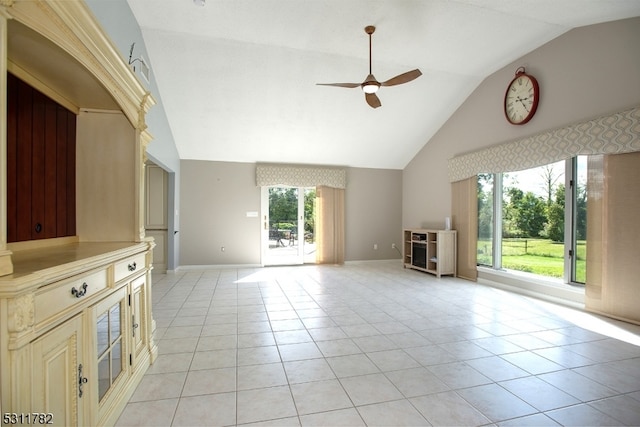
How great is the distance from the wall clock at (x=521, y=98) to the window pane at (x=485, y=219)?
1068mm

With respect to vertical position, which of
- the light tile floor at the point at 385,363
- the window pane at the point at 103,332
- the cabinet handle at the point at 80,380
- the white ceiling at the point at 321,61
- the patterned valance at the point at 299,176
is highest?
the white ceiling at the point at 321,61

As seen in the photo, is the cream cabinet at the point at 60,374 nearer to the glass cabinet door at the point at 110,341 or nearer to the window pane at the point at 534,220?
the glass cabinet door at the point at 110,341

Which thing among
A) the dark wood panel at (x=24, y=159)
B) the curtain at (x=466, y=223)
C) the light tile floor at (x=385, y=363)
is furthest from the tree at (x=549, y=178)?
the dark wood panel at (x=24, y=159)

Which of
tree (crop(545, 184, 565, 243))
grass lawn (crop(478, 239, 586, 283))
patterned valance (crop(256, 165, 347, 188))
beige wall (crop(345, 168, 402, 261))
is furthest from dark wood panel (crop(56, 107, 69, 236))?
beige wall (crop(345, 168, 402, 261))

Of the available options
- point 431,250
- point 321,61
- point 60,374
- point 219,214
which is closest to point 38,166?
point 60,374

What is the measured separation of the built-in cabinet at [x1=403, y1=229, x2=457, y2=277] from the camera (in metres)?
5.70

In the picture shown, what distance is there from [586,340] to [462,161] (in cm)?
347

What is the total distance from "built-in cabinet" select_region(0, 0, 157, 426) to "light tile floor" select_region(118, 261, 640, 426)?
1.67 ft

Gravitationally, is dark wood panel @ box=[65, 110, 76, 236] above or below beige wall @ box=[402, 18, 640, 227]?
below

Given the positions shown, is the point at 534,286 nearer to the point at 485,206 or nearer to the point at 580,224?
the point at 580,224

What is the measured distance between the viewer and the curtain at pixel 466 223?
17.7 feet

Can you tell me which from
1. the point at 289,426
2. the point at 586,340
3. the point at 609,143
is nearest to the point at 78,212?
the point at 289,426

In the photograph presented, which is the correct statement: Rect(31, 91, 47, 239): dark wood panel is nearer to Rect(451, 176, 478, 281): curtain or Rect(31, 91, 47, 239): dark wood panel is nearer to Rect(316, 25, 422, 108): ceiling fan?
Rect(316, 25, 422, 108): ceiling fan

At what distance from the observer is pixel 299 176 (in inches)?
272
